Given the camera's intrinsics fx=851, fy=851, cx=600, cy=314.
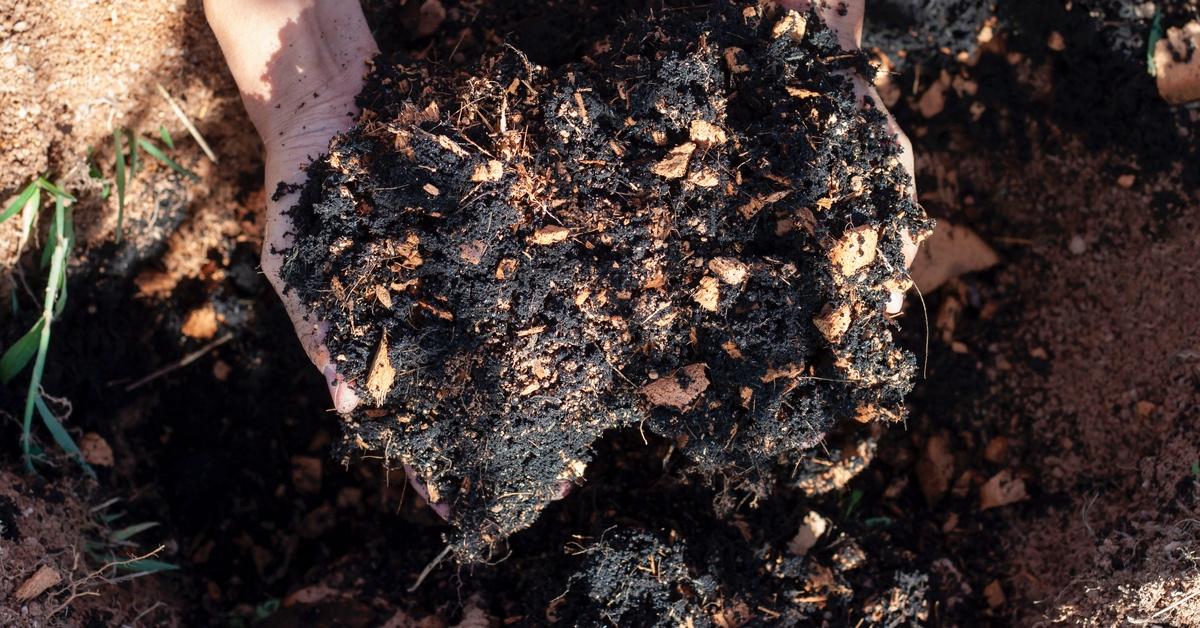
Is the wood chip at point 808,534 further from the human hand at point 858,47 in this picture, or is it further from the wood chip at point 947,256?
the wood chip at point 947,256

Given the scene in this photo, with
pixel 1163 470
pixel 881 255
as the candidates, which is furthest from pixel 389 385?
pixel 1163 470

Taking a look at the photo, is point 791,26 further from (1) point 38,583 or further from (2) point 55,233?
(1) point 38,583

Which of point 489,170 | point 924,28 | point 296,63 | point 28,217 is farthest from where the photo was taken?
point 924,28

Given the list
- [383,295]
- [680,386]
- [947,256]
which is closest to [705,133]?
[680,386]

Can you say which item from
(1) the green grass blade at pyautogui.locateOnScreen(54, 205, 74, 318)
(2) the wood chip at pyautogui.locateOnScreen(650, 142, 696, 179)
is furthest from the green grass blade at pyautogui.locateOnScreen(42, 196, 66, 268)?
(2) the wood chip at pyautogui.locateOnScreen(650, 142, 696, 179)

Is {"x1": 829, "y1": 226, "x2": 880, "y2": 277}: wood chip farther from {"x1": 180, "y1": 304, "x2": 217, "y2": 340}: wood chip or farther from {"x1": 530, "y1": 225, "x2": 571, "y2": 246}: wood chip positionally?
{"x1": 180, "y1": 304, "x2": 217, "y2": 340}: wood chip

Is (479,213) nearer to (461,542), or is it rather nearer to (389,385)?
(389,385)
